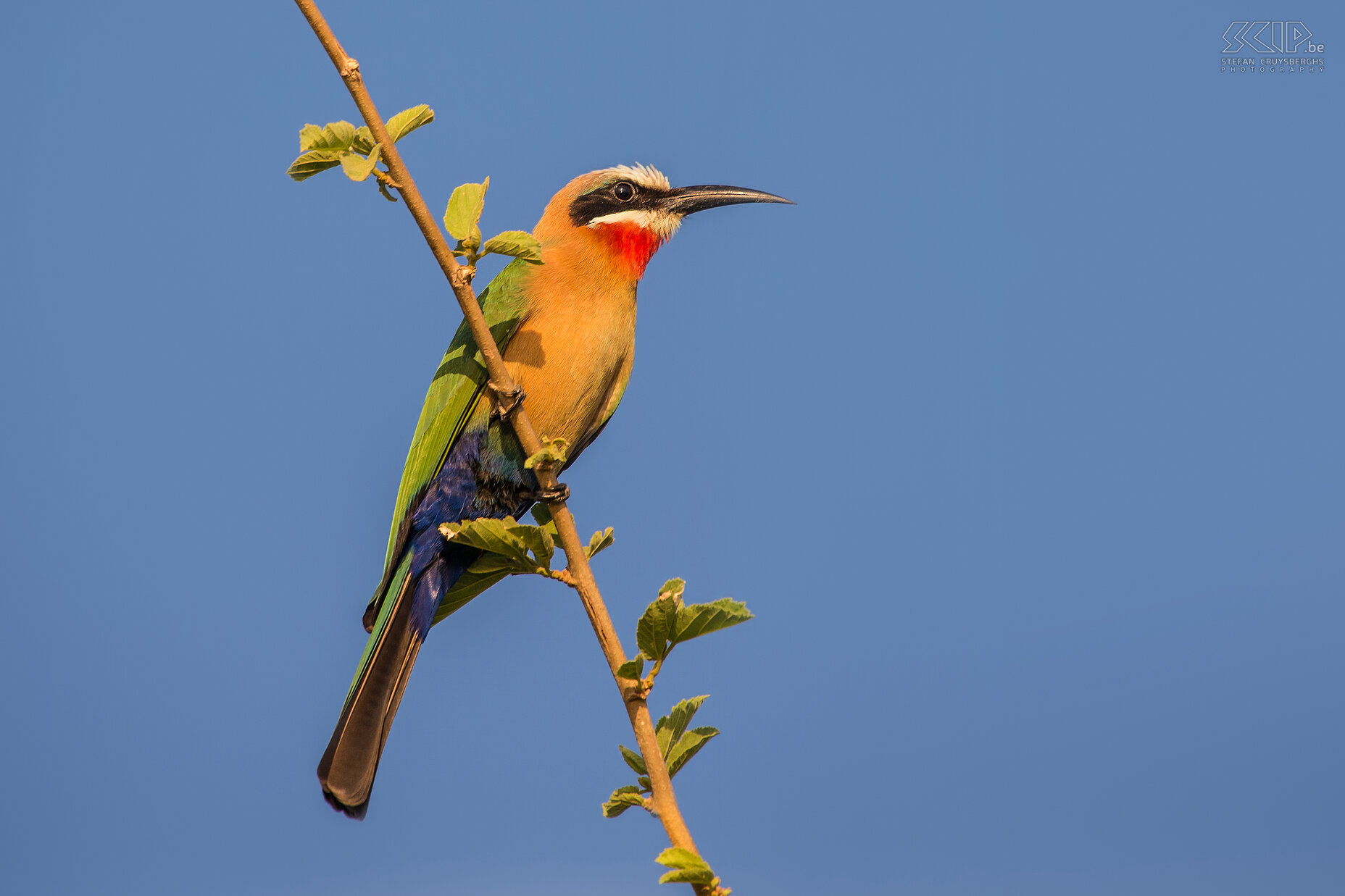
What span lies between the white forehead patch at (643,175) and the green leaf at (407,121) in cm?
164

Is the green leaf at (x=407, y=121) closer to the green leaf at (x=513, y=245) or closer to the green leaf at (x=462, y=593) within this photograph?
the green leaf at (x=513, y=245)

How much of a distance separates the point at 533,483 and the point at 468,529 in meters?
0.97

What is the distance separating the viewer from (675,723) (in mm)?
1974

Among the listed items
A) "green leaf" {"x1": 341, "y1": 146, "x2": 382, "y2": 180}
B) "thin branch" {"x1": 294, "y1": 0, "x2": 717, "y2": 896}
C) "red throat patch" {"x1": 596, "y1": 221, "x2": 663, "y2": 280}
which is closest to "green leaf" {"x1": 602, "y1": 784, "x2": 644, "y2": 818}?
"thin branch" {"x1": 294, "y1": 0, "x2": 717, "y2": 896}

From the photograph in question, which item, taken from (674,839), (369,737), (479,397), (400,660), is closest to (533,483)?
(479,397)

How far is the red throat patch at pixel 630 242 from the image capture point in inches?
133

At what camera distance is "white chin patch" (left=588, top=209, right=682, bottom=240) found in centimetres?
344

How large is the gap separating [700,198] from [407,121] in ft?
5.53

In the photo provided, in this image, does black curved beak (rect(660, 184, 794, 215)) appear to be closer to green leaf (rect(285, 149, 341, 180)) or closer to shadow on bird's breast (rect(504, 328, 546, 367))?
shadow on bird's breast (rect(504, 328, 546, 367))

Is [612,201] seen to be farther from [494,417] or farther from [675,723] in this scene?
[675,723]

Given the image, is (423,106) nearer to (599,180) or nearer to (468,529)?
(468,529)

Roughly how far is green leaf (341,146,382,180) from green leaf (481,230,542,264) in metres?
0.27

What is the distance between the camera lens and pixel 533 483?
3033mm

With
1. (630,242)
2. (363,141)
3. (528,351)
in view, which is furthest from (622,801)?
(630,242)
